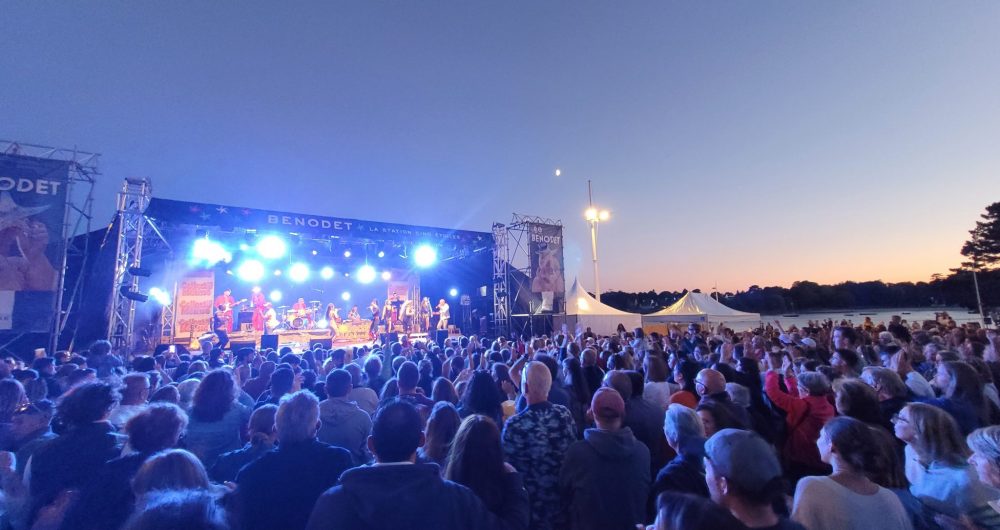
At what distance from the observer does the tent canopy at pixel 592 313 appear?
18.9 meters

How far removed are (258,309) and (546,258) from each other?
1150 cm

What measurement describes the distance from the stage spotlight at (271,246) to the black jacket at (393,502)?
12696mm

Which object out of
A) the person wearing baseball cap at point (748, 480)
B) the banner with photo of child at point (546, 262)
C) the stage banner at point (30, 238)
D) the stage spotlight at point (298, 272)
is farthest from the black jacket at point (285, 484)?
the stage spotlight at point (298, 272)

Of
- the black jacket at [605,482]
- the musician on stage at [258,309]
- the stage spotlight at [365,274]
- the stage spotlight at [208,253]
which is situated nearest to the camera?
the black jacket at [605,482]

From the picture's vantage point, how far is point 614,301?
197 ft

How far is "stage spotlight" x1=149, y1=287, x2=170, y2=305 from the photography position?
1396 centimetres

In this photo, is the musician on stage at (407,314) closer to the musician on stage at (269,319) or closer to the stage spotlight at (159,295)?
the musician on stage at (269,319)

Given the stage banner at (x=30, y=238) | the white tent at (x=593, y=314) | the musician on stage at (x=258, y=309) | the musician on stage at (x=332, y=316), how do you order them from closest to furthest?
the stage banner at (x=30, y=238)
the musician on stage at (x=258, y=309)
the musician on stage at (x=332, y=316)
the white tent at (x=593, y=314)

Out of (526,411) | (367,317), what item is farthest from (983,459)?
(367,317)

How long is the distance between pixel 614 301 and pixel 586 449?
59.8m

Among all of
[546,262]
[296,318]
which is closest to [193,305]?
[296,318]

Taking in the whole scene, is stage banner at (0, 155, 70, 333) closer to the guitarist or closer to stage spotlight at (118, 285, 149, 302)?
stage spotlight at (118, 285, 149, 302)

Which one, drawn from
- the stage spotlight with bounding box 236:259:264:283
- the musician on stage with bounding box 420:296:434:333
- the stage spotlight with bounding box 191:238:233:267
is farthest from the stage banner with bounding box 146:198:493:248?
the stage spotlight with bounding box 236:259:264:283

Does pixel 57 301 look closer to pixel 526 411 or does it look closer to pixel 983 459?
pixel 526 411
